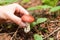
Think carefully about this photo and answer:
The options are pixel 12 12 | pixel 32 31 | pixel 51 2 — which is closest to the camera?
pixel 12 12

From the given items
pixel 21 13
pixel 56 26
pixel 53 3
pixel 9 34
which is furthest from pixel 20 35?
pixel 53 3

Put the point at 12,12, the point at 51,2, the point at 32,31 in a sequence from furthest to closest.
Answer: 1. the point at 51,2
2. the point at 32,31
3. the point at 12,12

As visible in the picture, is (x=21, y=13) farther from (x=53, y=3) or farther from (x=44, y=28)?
(x=53, y=3)

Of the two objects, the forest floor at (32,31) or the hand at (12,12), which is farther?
the forest floor at (32,31)

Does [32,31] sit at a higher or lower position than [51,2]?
lower

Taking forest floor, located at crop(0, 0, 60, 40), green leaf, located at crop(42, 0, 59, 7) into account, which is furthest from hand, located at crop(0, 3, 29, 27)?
green leaf, located at crop(42, 0, 59, 7)

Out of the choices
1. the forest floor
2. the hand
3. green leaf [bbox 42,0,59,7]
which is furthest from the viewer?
green leaf [bbox 42,0,59,7]

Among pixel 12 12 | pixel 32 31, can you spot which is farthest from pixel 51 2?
pixel 12 12

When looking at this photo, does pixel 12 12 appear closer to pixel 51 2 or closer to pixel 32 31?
pixel 32 31

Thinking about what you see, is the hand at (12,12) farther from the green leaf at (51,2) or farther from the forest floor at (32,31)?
the green leaf at (51,2)

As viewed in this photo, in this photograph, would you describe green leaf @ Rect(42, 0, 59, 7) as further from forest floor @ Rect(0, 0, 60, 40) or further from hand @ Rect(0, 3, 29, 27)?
hand @ Rect(0, 3, 29, 27)

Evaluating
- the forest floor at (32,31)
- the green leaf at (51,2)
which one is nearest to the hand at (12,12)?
the forest floor at (32,31)
